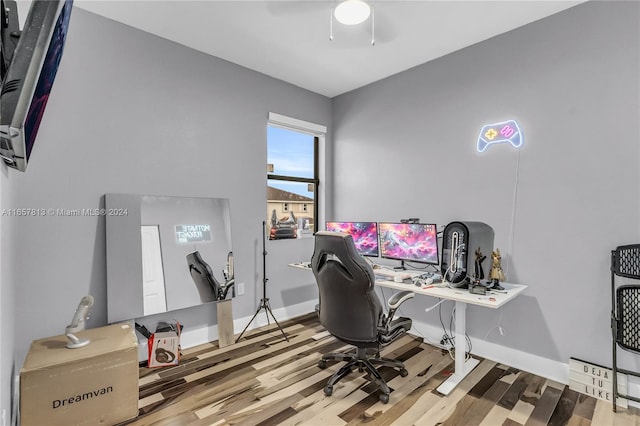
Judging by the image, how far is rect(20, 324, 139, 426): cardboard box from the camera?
1701 mm

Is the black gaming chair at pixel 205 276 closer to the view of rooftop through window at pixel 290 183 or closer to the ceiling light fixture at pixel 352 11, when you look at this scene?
the view of rooftop through window at pixel 290 183

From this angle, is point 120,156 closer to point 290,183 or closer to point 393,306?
point 290,183

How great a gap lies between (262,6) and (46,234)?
2.34m

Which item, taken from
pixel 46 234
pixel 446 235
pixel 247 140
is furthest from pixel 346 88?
pixel 46 234

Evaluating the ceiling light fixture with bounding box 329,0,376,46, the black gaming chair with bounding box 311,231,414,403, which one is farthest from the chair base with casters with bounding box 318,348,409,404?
the ceiling light fixture with bounding box 329,0,376,46

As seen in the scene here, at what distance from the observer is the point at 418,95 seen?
3.37m

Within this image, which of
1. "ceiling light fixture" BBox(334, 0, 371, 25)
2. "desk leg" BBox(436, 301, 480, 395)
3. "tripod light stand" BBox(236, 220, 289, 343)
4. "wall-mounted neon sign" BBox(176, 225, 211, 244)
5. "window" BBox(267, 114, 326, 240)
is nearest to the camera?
"ceiling light fixture" BBox(334, 0, 371, 25)

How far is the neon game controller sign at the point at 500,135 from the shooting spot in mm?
2670

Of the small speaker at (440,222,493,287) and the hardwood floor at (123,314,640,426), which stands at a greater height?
the small speaker at (440,222,493,287)

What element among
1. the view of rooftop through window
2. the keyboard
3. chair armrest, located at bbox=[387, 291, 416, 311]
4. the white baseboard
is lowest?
the white baseboard

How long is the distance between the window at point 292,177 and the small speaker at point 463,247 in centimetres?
200

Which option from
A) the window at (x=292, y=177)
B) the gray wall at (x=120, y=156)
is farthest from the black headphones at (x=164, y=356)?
the window at (x=292, y=177)

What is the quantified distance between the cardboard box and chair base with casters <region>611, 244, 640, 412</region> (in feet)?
10.1

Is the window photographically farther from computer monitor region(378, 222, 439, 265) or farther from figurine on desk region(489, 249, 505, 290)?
figurine on desk region(489, 249, 505, 290)
